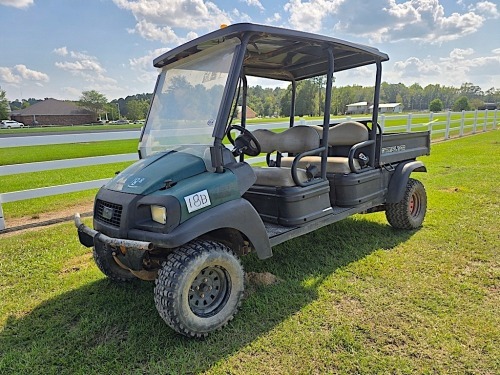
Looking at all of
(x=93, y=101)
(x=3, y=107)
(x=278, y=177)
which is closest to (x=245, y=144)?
(x=278, y=177)

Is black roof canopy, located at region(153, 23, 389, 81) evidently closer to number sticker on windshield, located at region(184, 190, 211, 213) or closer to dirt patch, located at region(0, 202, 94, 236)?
number sticker on windshield, located at region(184, 190, 211, 213)

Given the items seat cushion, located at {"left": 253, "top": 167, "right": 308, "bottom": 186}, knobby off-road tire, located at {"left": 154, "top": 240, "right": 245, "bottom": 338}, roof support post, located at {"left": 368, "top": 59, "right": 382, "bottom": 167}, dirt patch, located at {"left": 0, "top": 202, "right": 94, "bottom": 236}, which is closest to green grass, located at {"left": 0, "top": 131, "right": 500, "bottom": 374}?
knobby off-road tire, located at {"left": 154, "top": 240, "right": 245, "bottom": 338}

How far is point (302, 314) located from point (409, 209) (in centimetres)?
236

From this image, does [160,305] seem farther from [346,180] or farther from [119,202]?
[346,180]

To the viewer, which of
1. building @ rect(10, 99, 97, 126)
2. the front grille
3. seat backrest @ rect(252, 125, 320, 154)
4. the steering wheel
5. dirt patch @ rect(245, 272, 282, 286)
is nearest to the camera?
the front grille

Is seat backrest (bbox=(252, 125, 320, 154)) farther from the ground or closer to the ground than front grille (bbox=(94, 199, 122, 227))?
farther from the ground

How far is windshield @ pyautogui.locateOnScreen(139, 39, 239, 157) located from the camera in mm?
2781

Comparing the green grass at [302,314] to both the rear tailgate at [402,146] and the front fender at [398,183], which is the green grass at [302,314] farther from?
the rear tailgate at [402,146]

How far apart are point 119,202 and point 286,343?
1.48m

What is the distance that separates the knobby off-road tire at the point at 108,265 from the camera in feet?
9.96

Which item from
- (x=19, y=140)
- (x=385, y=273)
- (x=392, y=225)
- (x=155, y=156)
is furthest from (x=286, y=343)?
(x=19, y=140)

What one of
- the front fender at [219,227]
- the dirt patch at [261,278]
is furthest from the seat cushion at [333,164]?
the front fender at [219,227]

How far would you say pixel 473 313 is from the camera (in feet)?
8.78

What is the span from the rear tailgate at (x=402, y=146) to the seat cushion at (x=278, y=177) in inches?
52.7
